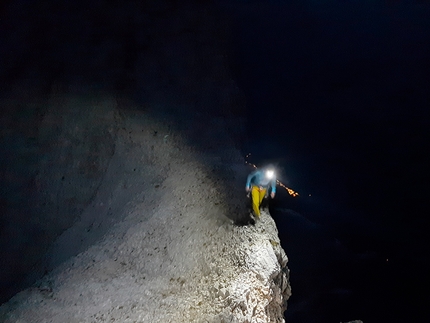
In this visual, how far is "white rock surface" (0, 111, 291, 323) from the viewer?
275 cm

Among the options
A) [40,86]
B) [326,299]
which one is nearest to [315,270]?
[326,299]

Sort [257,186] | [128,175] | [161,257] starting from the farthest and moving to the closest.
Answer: [128,175], [257,186], [161,257]

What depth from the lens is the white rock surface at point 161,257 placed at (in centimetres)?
275

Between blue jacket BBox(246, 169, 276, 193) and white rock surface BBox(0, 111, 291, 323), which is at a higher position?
blue jacket BBox(246, 169, 276, 193)

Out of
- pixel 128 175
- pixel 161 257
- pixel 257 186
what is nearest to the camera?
pixel 161 257

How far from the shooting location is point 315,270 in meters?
6.64

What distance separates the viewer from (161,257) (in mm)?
3346

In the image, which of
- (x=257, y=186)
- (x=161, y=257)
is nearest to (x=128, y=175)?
(x=161, y=257)

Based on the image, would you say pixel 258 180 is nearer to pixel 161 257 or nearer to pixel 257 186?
pixel 257 186

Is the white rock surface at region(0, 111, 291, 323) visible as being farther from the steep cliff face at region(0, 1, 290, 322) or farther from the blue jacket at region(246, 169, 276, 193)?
the blue jacket at region(246, 169, 276, 193)

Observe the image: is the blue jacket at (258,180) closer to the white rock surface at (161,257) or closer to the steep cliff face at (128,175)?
the steep cliff face at (128,175)

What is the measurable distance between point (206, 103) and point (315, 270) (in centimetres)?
511

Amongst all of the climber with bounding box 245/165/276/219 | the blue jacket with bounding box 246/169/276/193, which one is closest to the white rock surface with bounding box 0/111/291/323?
the climber with bounding box 245/165/276/219

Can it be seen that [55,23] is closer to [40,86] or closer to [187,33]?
[40,86]
